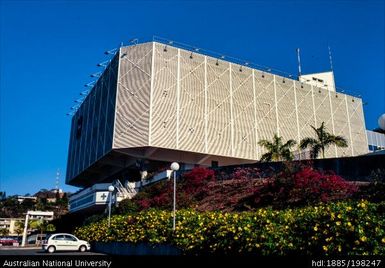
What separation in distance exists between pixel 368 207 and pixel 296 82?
50296 millimetres

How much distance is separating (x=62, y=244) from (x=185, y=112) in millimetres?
23373

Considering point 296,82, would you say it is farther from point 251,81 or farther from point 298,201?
point 298,201

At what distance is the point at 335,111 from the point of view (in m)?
60.3

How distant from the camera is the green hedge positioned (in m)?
8.70

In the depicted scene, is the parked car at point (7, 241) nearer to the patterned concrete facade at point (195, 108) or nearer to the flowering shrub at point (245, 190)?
the patterned concrete facade at point (195, 108)

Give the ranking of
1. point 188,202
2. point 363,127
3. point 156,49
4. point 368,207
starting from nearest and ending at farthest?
1. point 368,207
2. point 188,202
3. point 156,49
4. point 363,127

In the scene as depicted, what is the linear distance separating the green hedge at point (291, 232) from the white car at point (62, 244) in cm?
1197

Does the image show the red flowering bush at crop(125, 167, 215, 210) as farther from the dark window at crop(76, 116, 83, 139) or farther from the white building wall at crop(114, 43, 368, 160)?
the dark window at crop(76, 116, 83, 139)

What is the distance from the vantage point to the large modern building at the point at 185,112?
143 ft

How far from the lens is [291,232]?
1033cm

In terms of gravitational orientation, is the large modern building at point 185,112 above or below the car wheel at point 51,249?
above

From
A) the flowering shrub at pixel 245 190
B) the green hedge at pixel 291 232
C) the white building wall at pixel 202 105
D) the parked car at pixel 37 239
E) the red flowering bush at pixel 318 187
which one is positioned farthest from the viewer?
the parked car at pixel 37 239

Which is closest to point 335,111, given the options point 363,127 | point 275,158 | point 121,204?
point 363,127

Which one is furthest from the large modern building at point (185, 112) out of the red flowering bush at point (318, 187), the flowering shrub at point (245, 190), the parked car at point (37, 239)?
the red flowering bush at point (318, 187)
